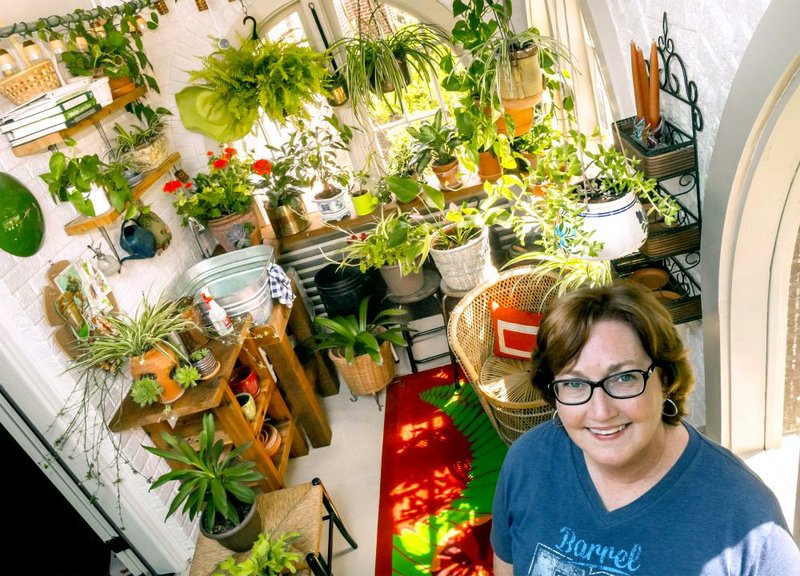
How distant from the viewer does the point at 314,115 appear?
12.1 ft

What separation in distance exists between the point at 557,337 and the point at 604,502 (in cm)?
38

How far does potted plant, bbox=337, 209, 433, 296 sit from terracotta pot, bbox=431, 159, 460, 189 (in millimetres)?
335

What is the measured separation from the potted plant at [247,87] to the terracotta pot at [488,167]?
1.01 m

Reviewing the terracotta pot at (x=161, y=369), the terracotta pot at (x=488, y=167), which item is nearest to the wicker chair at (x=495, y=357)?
the terracotta pot at (x=488, y=167)

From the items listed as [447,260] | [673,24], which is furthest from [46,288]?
[673,24]

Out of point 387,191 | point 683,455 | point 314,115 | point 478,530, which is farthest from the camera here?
point 314,115

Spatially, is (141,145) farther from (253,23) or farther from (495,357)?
(495,357)

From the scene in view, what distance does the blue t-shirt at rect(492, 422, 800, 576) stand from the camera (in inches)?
45.6

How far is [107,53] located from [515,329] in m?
2.28

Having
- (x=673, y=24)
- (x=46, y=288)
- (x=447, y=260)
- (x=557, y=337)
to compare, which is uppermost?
(x=673, y=24)

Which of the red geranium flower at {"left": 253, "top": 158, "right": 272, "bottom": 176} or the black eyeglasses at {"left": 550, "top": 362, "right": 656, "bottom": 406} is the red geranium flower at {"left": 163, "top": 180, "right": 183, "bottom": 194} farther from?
the black eyeglasses at {"left": 550, "top": 362, "right": 656, "bottom": 406}

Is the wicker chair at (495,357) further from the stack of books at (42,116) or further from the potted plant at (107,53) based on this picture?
the potted plant at (107,53)

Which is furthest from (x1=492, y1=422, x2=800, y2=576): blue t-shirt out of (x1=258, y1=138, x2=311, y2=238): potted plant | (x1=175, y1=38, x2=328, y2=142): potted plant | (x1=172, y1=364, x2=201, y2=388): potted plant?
(x1=258, y1=138, x2=311, y2=238): potted plant

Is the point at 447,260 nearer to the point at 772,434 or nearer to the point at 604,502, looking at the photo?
the point at 772,434
